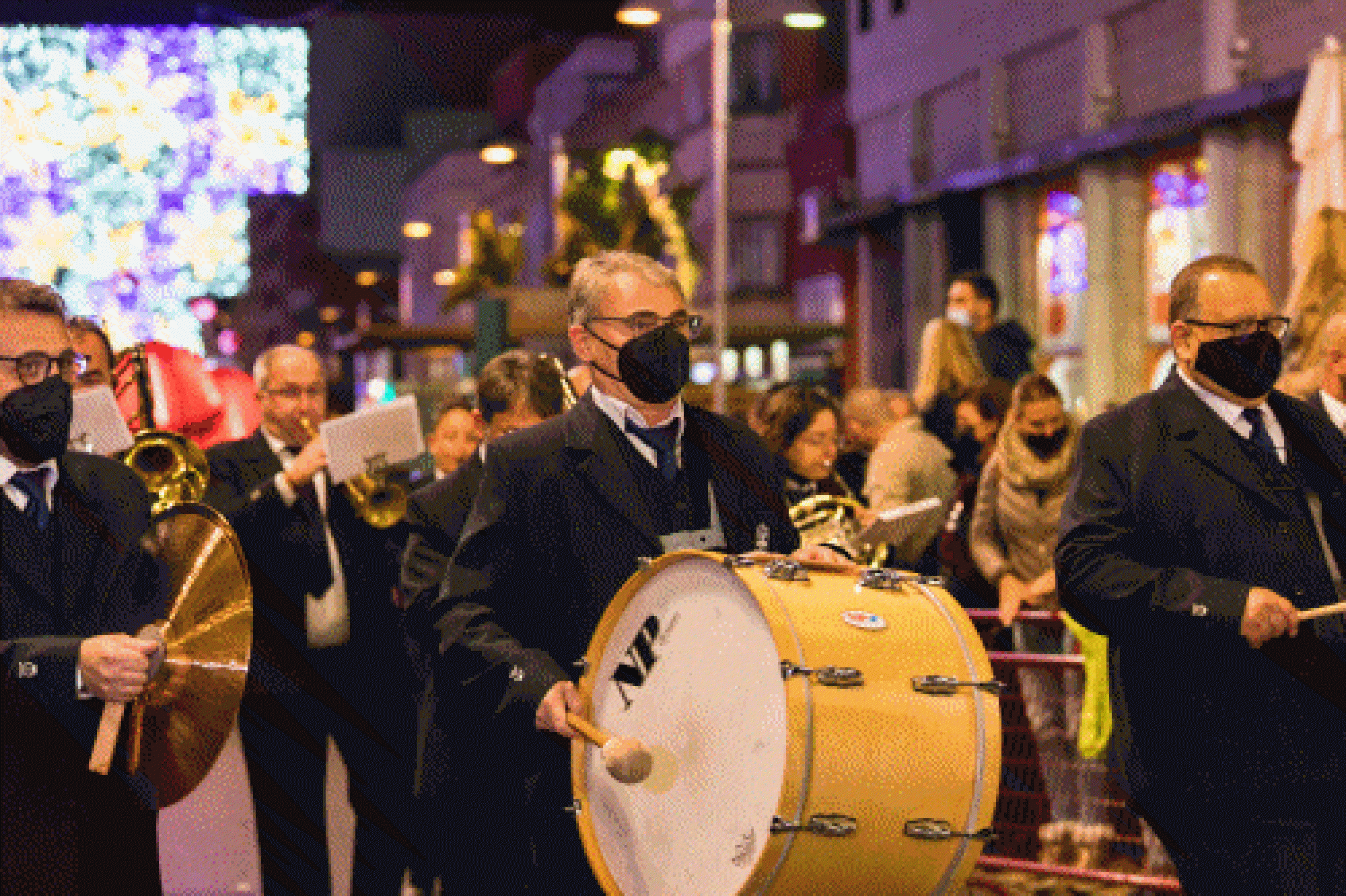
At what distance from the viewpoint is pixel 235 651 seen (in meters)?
4.82

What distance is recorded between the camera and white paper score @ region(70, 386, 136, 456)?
593cm

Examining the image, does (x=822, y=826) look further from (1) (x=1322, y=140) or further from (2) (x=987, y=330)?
(2) (x=987, y=330)

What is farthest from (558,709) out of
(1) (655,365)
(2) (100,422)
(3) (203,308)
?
(3) (203,308)

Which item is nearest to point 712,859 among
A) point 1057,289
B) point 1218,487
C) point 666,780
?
point 666,780

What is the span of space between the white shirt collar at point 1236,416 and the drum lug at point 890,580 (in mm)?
1110

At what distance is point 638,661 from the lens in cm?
445

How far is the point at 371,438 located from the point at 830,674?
10.6ft

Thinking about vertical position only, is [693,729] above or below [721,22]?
below

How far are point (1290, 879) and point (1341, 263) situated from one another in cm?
424

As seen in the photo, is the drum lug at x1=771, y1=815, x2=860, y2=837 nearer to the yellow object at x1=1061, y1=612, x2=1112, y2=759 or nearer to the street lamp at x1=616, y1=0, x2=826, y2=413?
the yellow object at x1=1061, y1=612, x2=1112, y2=759

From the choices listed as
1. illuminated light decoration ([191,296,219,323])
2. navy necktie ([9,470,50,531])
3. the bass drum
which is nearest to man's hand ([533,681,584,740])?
the bass drum

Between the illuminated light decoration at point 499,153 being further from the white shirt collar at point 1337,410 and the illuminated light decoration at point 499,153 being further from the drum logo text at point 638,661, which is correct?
the drum logo text at point 638,661

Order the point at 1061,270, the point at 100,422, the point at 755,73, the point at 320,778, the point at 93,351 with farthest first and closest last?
1. the point at 755,73
2. the point at 1061,270
3. the point at 320,778
4. the point at 93,351
5. the point at 100,422

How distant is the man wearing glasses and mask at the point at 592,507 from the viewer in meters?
4.72
